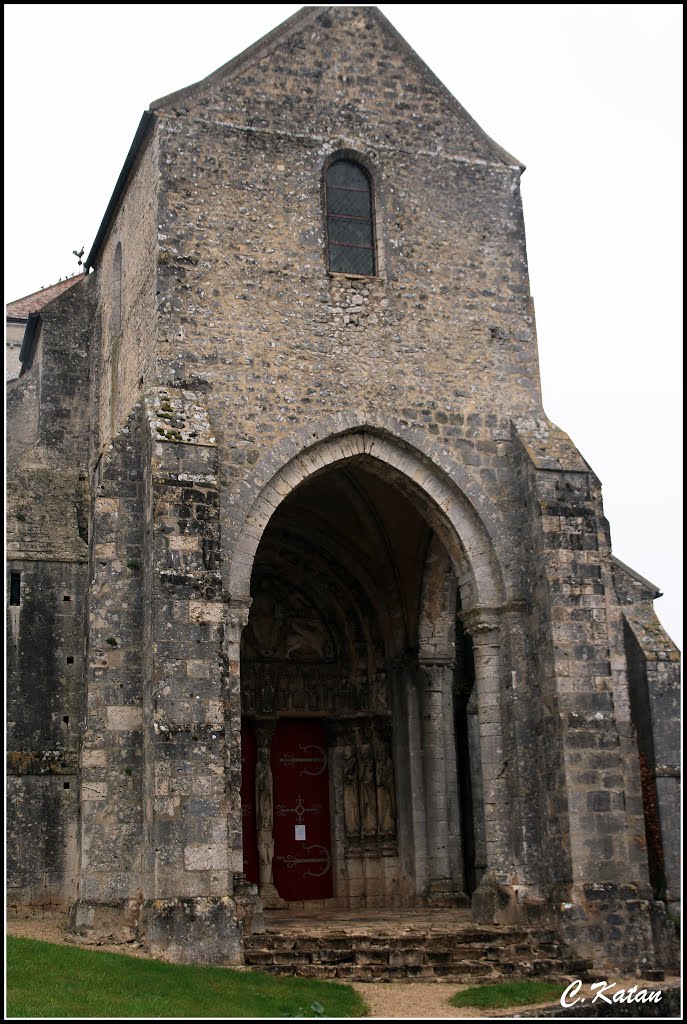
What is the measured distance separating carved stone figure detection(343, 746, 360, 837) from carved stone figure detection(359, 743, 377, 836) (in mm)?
76

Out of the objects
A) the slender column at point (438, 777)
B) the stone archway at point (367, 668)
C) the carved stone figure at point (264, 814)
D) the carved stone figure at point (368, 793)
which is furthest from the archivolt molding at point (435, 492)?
the carved stone figure at point (264, 814)

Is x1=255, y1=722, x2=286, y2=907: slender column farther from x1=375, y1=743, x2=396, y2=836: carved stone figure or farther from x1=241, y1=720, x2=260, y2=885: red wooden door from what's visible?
x1=375, y1=743, x2=396, y2=836: carved stone figure

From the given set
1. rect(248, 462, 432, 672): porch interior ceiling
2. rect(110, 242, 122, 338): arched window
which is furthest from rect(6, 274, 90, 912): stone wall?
rect(248, 462, 432, 672): porch interior ceiling

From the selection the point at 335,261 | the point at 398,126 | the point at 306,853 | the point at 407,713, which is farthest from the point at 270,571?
the point at 398,126

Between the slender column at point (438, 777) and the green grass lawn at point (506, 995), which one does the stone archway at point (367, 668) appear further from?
the green grass lawn at point (506, 995)

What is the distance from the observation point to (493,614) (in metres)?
14.0

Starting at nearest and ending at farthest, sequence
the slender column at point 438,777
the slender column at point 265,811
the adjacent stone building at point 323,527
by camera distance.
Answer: the adjacent stone building at point 323,527 → the slender column at point 438,777 → the slender column at point 265,811

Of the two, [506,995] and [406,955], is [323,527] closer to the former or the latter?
[406,955]

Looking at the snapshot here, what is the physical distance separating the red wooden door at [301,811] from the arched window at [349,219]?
661cm

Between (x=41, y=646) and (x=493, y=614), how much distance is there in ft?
17.3

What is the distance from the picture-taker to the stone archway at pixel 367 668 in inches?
646

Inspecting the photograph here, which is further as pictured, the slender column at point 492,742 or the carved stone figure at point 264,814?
the carved stone figure at point 264,814
